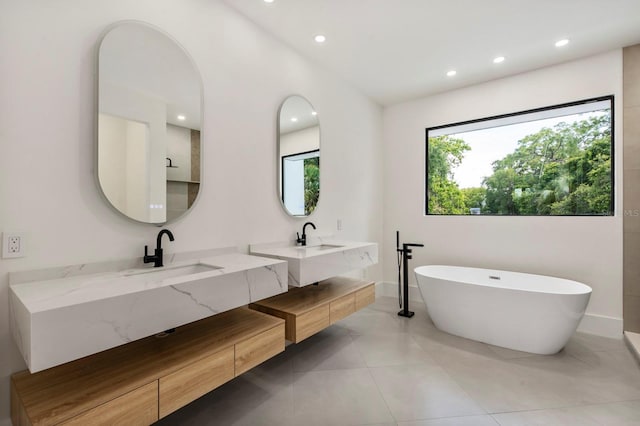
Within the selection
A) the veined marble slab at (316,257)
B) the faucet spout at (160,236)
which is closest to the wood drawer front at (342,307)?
the veined marble slab at (316,257)

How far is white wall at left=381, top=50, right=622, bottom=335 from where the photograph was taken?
2.88 meters

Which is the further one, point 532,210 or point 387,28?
point 532,210

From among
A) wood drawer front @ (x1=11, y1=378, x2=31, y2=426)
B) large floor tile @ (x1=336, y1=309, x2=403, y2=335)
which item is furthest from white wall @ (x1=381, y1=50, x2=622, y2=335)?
wood drawer front @ (x1=11, y1=378, x2=31, y2=426)

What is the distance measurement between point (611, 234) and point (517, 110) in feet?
5.18

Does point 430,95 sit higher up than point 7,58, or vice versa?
point 430,95

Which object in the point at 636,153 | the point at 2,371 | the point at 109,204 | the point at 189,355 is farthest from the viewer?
the point at 636,153

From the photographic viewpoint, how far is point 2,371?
1.28 meters

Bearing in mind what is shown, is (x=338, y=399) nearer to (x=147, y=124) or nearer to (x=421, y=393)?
(x=421, y=393)

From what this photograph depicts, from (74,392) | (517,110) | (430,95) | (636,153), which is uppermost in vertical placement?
(430,95)

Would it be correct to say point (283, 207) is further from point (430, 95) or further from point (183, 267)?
point (430, 95)

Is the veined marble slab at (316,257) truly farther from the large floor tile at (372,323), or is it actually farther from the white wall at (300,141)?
the white wall at (300,141)

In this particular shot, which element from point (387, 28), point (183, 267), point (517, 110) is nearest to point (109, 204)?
point (183, 267)

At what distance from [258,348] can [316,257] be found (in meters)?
0.72

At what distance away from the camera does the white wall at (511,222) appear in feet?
9.46
